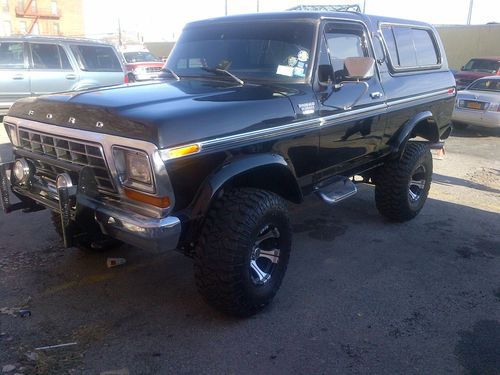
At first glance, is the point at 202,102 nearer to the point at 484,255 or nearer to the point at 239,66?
the point at 239,66

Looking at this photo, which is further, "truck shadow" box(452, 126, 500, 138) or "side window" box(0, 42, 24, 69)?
"truck shadow" box(452, 126, 500, 138)

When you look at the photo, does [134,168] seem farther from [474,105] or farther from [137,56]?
[137,56]

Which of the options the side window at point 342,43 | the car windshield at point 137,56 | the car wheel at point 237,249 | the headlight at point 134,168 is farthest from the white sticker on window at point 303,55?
the car windshield at point 137,56

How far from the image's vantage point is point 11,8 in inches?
1732

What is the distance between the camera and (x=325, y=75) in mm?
3934

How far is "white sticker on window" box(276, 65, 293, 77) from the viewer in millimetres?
3832

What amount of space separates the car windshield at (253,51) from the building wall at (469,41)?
79.6ft

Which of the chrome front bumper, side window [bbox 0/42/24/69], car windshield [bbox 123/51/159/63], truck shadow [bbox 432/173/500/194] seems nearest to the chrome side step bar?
the chrome front bumper

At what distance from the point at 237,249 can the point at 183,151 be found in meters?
0.73

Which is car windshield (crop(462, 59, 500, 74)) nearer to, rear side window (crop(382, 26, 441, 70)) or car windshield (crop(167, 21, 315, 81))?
rear side window (crop(382, 26, 441, 70))

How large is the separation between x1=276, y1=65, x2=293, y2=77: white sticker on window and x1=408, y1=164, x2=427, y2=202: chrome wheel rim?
229cm

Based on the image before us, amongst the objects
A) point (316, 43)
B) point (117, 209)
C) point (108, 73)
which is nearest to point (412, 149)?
point (316, 43)

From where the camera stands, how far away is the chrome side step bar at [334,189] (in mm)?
4070

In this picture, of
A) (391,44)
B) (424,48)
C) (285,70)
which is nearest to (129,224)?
(285,70)
